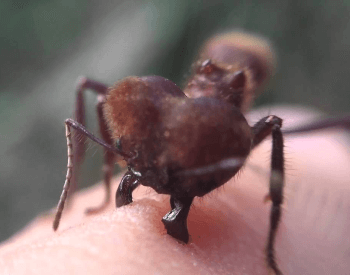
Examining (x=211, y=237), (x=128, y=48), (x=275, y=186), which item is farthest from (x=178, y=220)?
(x=128, y=48)

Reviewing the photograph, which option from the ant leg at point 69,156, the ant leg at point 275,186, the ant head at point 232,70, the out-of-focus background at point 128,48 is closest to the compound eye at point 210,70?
the ant head at point 232,70

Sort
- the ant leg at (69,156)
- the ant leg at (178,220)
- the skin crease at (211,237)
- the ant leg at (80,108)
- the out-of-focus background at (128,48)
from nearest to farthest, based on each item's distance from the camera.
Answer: the skin crease at (211,237) < the ant leg at (178,220) < the ant leg at (69,156) < the ant leg at (80,108) < the out-of-focus background at (128,48)

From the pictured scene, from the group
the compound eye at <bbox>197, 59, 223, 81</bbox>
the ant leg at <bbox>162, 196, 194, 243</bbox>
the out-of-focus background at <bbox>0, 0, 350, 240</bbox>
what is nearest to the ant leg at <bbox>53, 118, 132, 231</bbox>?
the ant leg at <bbox>162, 196, 194, 243</bbox>

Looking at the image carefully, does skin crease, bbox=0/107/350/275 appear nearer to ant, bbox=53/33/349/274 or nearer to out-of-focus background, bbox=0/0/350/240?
ant, bbox=53/33/349/274

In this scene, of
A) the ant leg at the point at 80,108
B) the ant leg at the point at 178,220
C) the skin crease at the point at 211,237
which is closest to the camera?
the skin crease at the point at 211,237

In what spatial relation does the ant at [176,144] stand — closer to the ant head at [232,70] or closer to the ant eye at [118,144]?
the ant eye at [118,144]

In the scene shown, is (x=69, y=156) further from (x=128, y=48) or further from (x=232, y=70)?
(x=128, y=48)
